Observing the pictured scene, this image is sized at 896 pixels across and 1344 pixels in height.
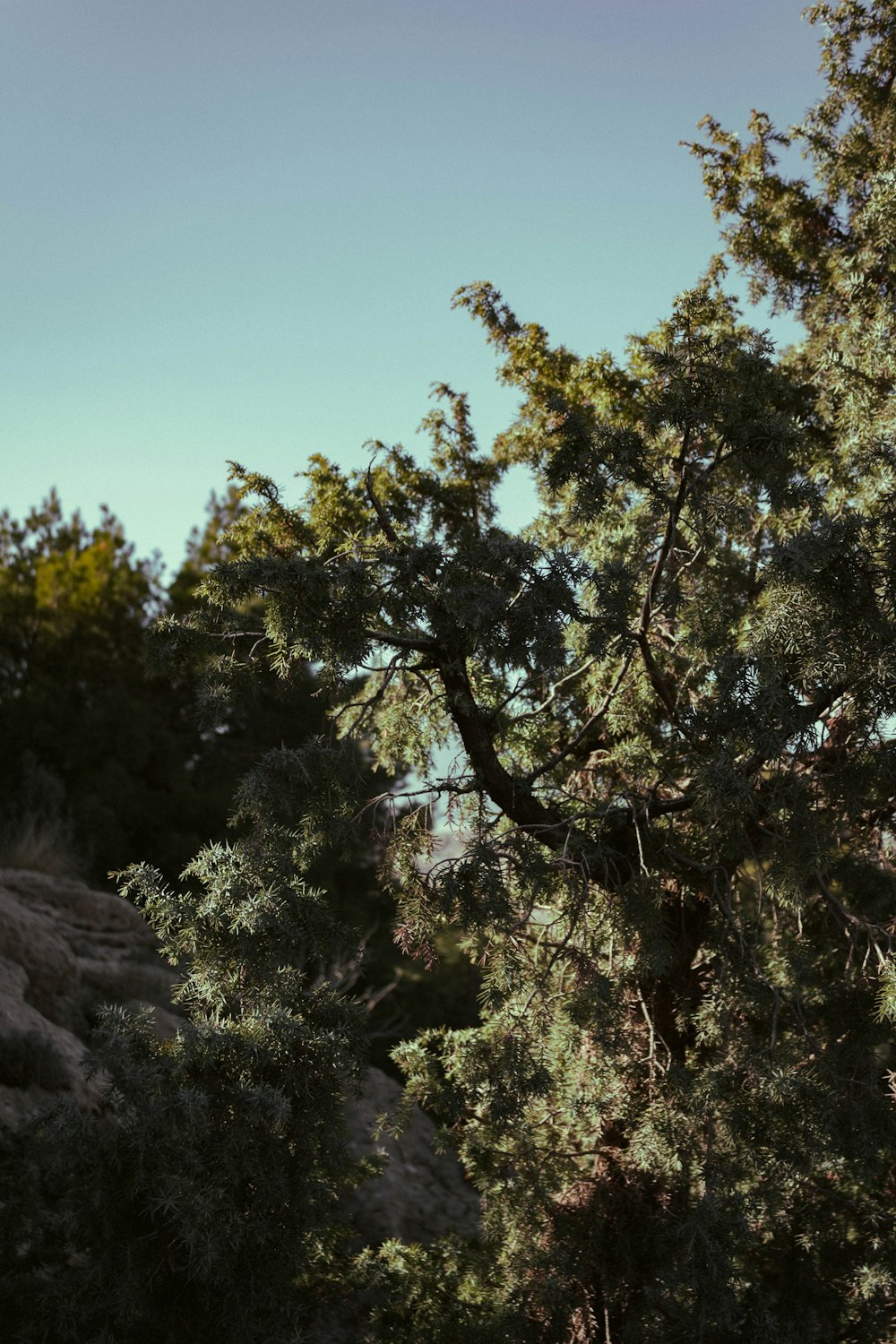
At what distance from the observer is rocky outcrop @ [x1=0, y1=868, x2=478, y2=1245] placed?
6863 mm

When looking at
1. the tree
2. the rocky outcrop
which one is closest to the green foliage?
the tree

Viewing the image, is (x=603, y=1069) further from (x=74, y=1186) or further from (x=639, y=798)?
(x=74, y=1186)

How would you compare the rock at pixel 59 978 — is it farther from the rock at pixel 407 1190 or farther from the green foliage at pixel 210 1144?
the rock at pixel 407 1190

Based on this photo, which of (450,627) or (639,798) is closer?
(450,627)

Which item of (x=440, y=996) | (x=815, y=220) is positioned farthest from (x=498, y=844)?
(x=440, y=996)

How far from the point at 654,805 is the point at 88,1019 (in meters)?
5.20

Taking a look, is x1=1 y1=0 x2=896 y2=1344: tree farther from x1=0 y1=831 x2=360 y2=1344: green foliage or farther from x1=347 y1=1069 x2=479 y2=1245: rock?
x1=347 y1=1069 x2=479 y2=1245: rock

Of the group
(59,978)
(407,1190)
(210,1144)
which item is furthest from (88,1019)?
(210,1144)

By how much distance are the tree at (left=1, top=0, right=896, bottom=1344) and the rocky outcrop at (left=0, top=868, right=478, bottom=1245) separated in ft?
4.72

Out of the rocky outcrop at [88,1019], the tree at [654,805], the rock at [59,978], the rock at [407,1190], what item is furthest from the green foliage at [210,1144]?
the rock at [407,1190]

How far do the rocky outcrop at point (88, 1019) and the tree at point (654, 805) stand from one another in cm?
144

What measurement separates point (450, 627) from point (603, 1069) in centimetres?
246

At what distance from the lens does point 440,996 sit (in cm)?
1546

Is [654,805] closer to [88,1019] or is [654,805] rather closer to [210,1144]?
[210,1144]
